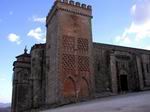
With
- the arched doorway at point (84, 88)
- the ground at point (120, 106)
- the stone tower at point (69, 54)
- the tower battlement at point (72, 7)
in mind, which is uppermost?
the tower battlement at point (72, 7)

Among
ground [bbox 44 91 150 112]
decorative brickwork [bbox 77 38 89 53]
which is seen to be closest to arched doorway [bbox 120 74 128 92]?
decorative brickwork [bbox 77 38 89 53]

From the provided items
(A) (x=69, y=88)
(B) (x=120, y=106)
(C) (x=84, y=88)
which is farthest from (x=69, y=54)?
(B) (x=120, y=106)

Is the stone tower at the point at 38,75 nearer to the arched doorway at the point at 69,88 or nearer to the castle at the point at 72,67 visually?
the castle at the point at 72,67

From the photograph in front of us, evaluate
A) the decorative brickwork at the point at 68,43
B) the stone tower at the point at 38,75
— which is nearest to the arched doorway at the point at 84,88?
the decorative brickwork at the point at 68,43

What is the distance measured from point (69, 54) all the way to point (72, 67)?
1162mm

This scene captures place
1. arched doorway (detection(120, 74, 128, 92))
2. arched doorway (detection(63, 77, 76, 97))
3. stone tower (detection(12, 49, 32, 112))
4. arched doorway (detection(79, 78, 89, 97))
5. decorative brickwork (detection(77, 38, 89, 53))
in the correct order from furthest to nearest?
stone tower (detection(12, 49, 32, 112)), arched doorway (detection(120, 74, 128, 92)), decorative brickwork (detection(77, 38, 89, 53)), arched doorway (detection(79, 78, 89, 97)), arched doorway (detection(63, 77, 76, 97))

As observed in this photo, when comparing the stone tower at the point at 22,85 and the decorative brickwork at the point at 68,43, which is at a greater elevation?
the decorative brickwork at the point at 68,43

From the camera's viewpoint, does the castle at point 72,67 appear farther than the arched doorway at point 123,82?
No

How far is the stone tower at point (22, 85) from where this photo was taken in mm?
23609

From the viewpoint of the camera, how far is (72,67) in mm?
19156

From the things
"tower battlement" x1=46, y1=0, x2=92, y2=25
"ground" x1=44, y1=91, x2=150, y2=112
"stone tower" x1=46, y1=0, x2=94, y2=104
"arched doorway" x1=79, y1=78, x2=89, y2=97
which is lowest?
"ground" x1=44, y1=91, x2=150, y2=112

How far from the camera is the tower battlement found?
20.3 metres

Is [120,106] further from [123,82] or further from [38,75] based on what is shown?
[123,82]

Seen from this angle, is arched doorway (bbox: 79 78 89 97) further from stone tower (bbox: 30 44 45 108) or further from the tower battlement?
the tower battlement
